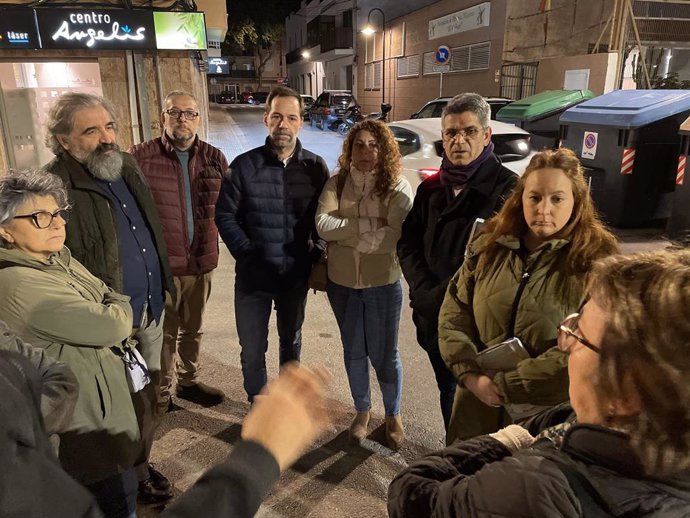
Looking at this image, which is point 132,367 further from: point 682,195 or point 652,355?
point 682,195

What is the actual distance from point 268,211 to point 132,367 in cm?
118

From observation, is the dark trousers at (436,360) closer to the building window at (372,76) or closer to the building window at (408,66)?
the building window at (408,66)

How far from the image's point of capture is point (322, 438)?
3.15 metres

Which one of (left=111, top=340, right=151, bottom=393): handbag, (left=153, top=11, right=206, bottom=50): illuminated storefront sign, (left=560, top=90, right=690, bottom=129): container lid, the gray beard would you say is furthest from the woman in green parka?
(left=153, top=11, right=206, bottom=50): illuminated storefront sign

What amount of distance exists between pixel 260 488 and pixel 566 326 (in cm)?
71

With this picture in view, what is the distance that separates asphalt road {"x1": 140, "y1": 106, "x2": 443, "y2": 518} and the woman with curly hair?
0.24m

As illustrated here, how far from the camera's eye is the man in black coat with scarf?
2494 millimetres

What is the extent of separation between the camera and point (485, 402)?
6.65 ft

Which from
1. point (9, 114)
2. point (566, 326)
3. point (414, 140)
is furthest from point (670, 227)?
point (9, 114)

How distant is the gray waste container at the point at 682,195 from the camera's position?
6.41 m

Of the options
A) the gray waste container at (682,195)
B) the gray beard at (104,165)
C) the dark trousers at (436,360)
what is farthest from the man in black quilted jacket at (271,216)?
the gray waste container at (682,195)

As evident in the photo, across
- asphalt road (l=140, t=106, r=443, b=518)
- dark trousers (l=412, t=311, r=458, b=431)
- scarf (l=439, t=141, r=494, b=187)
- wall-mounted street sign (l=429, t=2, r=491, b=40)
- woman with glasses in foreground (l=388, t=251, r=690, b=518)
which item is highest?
wall-mounted street sign (l=429, t=2, r=491, b=40)

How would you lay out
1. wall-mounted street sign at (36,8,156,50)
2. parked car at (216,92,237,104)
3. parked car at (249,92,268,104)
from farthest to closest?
parked car at (216,92,237,104), parked car at (249,92,268,104), wall-mounted street sign at (36,8,156,50)

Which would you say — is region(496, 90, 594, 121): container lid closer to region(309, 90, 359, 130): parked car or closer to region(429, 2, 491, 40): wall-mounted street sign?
region(429, 2, 491, 40): wall-mounted street sign
